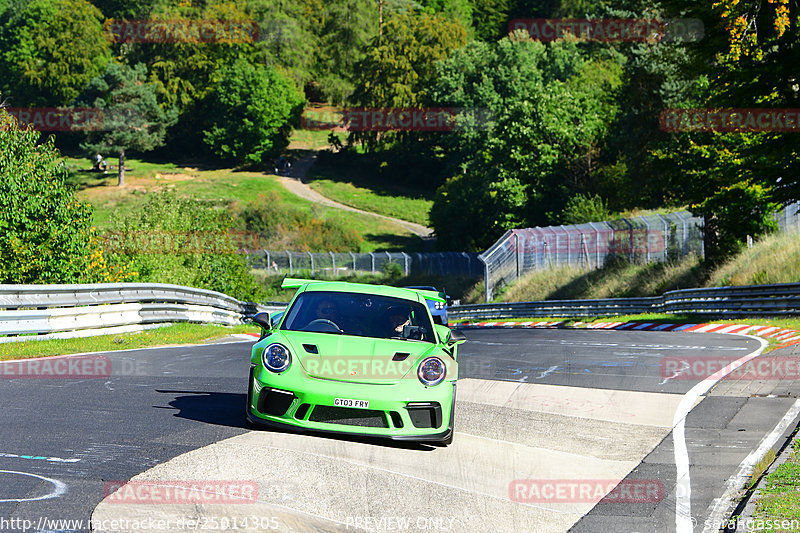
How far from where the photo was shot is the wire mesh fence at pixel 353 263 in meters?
57.0

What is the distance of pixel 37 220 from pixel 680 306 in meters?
19.1

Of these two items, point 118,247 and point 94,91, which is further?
point 94,91

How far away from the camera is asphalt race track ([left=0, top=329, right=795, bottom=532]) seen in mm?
5914

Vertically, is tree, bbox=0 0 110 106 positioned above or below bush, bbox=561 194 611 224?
above

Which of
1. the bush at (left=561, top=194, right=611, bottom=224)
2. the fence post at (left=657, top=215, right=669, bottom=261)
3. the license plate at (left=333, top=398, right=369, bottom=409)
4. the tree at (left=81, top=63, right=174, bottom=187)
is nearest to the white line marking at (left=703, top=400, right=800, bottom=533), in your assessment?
the license plate at (left=333, top=398, right=369, bottom=409)

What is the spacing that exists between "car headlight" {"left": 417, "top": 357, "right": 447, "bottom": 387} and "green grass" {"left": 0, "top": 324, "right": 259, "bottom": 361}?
28.7 feet

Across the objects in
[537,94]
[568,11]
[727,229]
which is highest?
[568,11]

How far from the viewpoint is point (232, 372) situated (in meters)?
13.3

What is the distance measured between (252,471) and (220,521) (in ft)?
3.66

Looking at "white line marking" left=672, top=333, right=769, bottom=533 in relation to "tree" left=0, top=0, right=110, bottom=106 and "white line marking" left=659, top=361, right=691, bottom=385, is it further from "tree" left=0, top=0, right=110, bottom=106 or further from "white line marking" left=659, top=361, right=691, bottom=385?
"tree" left=0, top=0, right=110, bottom=106

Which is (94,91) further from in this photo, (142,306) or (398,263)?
(142,306)

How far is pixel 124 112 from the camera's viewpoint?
103438mm

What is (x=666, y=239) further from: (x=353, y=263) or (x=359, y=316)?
(x=359, y=316)

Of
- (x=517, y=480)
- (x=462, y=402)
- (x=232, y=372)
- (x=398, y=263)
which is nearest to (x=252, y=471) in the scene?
(x=517, y=480)
